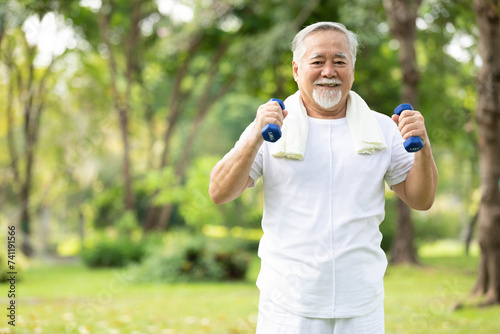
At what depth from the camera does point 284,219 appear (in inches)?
91.3

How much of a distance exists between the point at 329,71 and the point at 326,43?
118 millimetres

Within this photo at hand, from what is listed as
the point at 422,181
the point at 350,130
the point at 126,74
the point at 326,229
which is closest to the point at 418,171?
the point at 422,181

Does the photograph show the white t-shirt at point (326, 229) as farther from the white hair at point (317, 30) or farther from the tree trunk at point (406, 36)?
the tree trunk at point (406, 36)

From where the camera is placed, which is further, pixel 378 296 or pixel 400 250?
pixel 400 250

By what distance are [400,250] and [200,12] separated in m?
7.79

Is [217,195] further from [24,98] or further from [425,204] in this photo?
[24,98]

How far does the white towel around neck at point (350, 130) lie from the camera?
7.45 ft

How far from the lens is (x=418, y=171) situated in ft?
7.55

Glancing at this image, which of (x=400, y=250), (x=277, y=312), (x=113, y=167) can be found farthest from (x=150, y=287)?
(x=113, y=167)

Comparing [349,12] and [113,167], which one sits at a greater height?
[349,12]

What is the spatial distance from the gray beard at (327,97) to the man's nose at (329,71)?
7cm

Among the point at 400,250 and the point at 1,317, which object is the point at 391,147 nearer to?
the point at 1,317

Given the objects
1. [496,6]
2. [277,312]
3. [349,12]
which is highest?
[349,12]

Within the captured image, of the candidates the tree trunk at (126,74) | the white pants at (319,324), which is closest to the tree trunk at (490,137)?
the white pants at (319,324)
